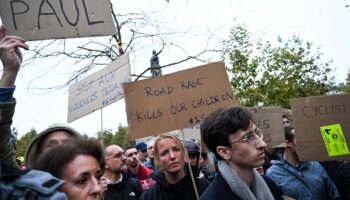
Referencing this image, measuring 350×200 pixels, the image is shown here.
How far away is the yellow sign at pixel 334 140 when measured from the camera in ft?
11.5

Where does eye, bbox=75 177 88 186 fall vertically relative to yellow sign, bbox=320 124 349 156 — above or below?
below

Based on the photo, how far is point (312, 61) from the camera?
72.8 ft

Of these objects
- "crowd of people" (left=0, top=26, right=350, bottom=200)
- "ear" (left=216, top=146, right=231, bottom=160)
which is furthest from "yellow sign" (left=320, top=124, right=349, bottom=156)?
"ear" (left=216, top=146, right=231, bottom=160)

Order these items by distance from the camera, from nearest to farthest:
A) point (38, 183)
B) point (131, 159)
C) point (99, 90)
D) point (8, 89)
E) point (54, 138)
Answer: point (38, 183) < point (8, 89) < point (54, 138) < point (99, 90) < point (131, 159)

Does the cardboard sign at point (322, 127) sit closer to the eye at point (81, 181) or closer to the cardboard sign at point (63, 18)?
the cardboard sign at point (63, 18)

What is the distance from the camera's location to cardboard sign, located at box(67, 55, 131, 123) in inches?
158

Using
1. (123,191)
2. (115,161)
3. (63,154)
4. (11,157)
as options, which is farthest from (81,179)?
(115,161)

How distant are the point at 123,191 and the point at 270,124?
1.63 meters

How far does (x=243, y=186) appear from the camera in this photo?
2428 millimetres

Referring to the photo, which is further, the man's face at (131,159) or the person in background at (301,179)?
the man's face at (131,159)

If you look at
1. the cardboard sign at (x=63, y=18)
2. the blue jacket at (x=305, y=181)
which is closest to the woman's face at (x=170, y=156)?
the blue jacket at (x=305, y=181)

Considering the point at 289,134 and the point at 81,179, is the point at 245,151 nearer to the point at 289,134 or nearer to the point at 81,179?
the point at 81,179

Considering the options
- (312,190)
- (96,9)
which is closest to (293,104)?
(312,190)

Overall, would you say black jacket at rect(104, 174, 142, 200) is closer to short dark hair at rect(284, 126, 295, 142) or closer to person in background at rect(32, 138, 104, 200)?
short dark hair at rect(284, 126, 295, 142)
